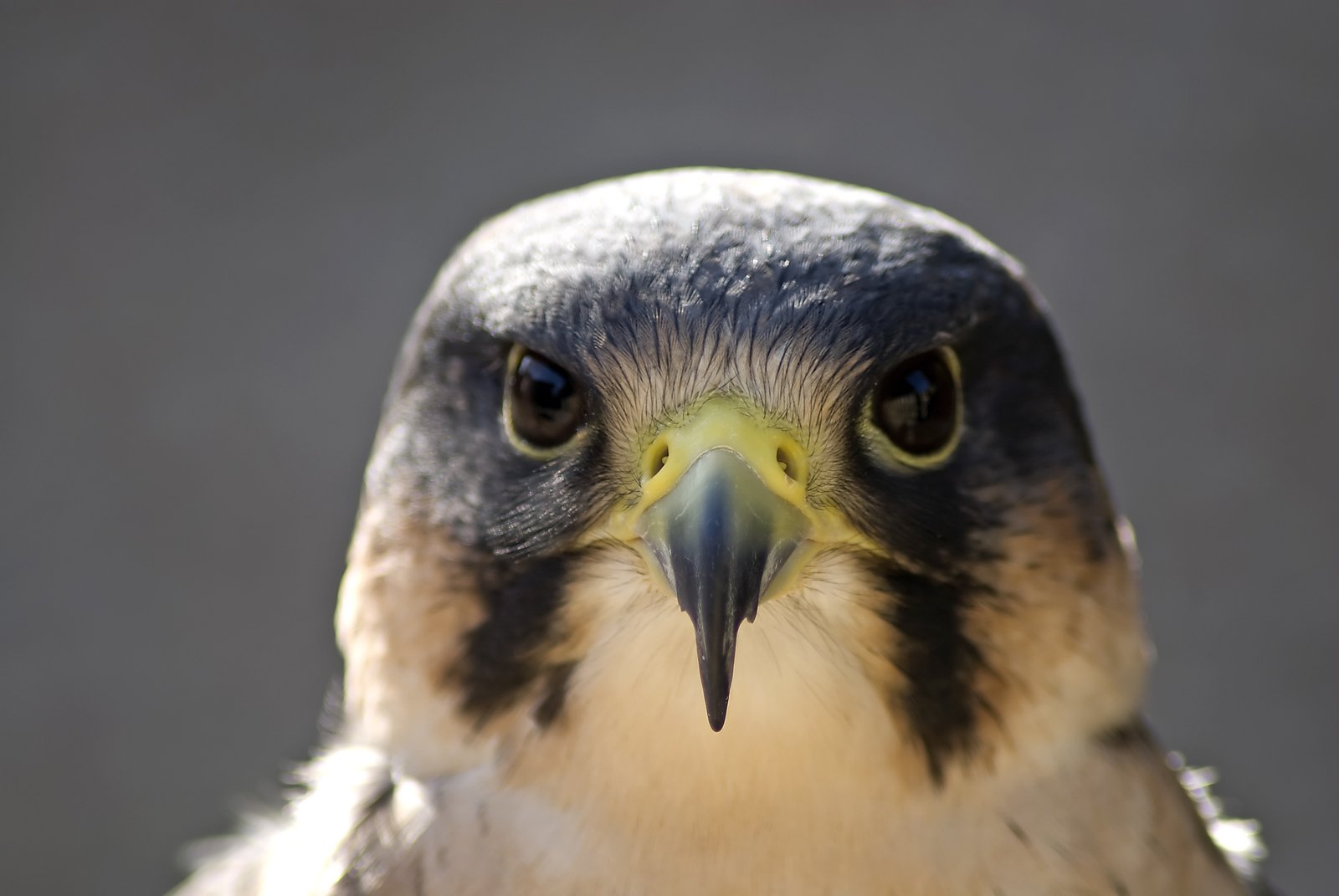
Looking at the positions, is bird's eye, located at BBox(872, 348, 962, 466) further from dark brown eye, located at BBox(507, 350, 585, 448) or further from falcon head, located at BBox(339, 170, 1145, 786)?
dark brown eye, located at BBox(507, 350, 585, 448)

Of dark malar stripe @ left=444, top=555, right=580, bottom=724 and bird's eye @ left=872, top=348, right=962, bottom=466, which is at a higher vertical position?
bird's eye @ left=872, top=348, right=962, bottom=466

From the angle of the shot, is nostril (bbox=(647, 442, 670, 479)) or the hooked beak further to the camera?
nostril (bbox=(647, 442, 670, 479))

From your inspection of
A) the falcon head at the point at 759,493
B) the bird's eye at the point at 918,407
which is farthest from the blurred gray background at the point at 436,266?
the bird's eye at the point at 918,407

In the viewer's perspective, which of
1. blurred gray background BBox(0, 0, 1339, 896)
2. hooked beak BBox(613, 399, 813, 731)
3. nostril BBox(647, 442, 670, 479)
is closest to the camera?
hooked beak BBox(613, 399, 813, 731)

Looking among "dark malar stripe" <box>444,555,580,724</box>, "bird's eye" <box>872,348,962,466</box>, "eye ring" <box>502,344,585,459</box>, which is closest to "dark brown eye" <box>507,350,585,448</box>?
"eye ring" <box>502,344,585,459</box>

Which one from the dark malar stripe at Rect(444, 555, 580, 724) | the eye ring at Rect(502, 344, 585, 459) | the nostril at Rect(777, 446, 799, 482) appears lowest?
the dark malar stripe at Rect(444, 555, 580, 724)

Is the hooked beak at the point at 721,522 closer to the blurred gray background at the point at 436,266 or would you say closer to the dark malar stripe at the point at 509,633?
the dark malar stripe at the point at 509,633
